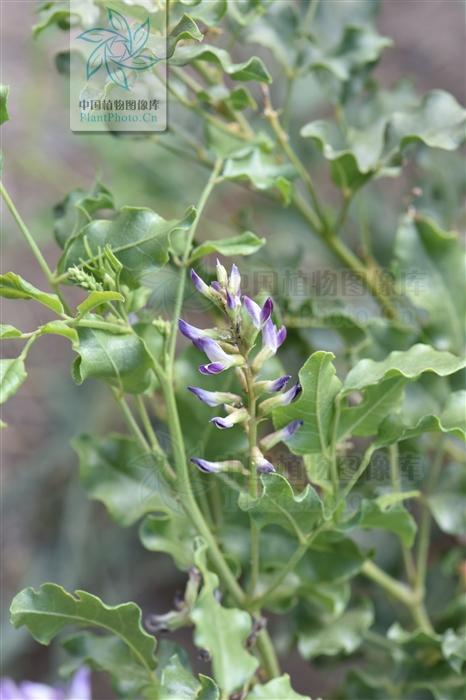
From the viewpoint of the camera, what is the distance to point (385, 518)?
2.21 ft

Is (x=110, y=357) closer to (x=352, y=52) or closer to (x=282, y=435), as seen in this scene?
(x=282, y=435)

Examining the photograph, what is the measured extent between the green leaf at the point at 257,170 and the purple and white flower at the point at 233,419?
23 cm

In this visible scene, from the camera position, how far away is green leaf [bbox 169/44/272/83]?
2.31ft

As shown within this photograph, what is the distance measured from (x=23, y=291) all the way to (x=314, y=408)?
0.65 feet

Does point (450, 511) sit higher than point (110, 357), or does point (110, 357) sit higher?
point (110, 357)

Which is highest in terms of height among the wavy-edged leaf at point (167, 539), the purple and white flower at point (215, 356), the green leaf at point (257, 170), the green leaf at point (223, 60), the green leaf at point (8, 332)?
the green leaf at point (223, 60)

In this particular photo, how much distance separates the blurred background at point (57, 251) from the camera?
1.26 meters

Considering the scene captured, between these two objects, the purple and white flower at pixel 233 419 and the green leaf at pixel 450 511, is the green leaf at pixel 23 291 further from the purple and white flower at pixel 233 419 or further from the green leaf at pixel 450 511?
the green leaf at pixel 450 511

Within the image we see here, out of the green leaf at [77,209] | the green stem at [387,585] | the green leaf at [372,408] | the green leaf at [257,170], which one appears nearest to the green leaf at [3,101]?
the green leaf at [77,209]

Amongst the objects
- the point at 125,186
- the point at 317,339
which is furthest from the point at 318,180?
the point at 317,339

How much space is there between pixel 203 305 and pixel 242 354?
21 centimetres

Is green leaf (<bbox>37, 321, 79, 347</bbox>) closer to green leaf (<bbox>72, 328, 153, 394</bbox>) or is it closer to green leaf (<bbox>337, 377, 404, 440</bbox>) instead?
green leaf (<bbox>72, 328, 153, 394</bbox>)

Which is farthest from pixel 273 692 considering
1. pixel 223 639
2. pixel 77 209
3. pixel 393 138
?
pixel 393 138

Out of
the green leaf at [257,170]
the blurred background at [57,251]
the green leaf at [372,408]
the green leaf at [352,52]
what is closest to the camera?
the green leaf at [372,408]
